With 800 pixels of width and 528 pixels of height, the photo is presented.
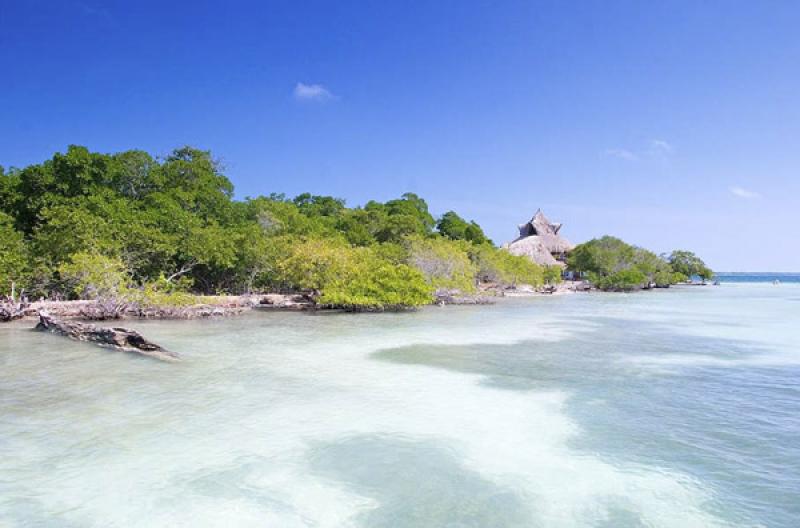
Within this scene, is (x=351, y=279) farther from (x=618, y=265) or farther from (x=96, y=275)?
(x=618, y=265)

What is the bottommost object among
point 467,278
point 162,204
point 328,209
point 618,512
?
point 618,512

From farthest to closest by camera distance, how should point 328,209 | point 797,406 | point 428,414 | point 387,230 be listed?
point 328,209 → point 387,230 → point 797,406 → point 428,414

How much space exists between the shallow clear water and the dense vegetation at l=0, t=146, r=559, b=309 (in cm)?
705

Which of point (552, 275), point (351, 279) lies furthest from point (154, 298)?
point (552, 275)

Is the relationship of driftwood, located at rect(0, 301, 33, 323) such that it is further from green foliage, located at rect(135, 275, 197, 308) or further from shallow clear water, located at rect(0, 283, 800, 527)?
shallow clear water, located at rect(0, 283, 800, 527)

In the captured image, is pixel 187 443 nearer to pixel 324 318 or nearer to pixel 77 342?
pixel 77 342

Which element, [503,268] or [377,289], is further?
[503,268]

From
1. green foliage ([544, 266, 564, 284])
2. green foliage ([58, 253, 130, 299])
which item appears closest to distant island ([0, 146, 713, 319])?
green foliage ([58, 253, 130, 299])

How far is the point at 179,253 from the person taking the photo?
21156mm

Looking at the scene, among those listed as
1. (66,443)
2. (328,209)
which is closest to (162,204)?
(66,443)

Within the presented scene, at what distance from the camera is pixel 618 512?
3.84m

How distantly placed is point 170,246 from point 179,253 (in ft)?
6.05

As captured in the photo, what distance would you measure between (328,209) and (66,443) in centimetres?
4499

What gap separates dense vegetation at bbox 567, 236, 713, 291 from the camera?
1587 inches
